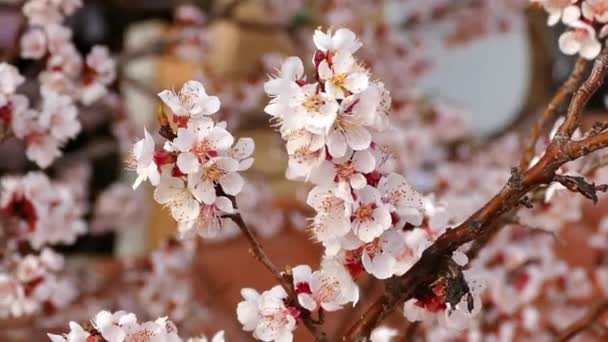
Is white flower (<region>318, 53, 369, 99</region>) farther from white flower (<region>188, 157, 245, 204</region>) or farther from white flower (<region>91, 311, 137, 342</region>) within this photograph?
white flower (<region>91, 311, 137, 342</region>)

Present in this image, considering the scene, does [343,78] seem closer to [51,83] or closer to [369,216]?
[369,216]

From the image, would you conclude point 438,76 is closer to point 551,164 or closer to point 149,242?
point 149,242

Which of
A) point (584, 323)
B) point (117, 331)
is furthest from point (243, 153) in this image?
point (584, 323)

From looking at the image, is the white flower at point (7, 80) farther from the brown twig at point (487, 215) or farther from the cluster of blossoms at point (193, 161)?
the brown twig at point (487, 215)

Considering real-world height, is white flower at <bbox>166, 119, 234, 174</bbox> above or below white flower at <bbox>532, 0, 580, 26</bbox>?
above

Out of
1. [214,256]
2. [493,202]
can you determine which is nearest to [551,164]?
[493,202]

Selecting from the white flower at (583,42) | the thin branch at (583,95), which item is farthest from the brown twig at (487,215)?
the white flower at (583,42)

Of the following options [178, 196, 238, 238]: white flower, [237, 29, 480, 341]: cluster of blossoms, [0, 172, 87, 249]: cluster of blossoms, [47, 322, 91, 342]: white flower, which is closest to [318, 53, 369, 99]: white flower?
[237, 29, 480, 341]: cluster of blossoms
